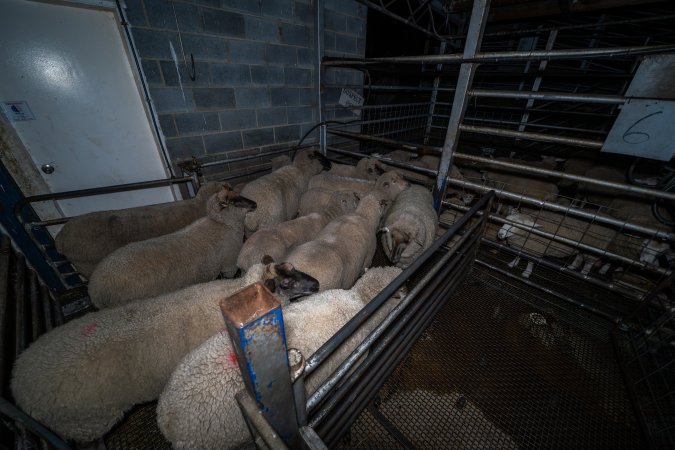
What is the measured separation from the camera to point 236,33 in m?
3.67

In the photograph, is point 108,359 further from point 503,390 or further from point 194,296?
point 503,390

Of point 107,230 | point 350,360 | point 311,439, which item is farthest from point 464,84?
point 107,230

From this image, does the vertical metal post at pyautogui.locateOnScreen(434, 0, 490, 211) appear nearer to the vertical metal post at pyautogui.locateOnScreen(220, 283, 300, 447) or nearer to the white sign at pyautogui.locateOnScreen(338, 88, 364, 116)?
the vertical metal post at pyautogui.locateOnScreen(220, 283, 300, 447)

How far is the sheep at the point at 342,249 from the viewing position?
2332mm

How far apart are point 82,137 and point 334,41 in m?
4.48

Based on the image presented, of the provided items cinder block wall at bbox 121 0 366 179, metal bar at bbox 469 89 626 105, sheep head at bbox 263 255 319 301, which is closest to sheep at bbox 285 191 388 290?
sheep head at bbox 263 255 319 301

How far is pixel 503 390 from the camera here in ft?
6.98

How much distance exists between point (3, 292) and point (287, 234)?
2151 millimetres

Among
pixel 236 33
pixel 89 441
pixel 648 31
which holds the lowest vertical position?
pixel 89 441

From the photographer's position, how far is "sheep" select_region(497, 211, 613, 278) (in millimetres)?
3014

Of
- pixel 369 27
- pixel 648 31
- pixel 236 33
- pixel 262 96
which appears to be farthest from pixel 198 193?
pixel 648 31

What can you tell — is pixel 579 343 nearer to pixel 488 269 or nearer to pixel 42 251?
pixel 488 269

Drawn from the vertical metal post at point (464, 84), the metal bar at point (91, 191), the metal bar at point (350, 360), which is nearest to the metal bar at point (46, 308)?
the metal bar at point (91, 191)

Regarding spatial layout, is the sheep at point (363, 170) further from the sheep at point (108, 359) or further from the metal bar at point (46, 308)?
the metal bar at point (46, 308)
